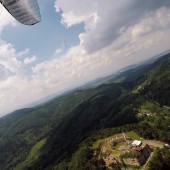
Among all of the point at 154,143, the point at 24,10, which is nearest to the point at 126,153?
the point at 154,143

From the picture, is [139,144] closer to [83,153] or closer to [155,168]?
[155,168]

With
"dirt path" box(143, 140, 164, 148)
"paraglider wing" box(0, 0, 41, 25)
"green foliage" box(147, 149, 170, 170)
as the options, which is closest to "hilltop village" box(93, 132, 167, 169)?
"dirt path" box(143, 140, 164, 148)

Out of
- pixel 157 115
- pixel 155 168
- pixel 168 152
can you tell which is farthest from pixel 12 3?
pixel 157 115

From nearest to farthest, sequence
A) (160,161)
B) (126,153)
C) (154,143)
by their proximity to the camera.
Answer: (160,161) → (126,153) → (154,143)

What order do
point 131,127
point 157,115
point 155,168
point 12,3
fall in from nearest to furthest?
point 12,3, point 155,168, point 131,127, point 157,115

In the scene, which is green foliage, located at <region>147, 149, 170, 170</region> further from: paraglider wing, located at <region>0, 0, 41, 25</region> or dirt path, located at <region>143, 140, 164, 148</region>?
paraglider wing, located at <region>0, 0, 41, 25</region>

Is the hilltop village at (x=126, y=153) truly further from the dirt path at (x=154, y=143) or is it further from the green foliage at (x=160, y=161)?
the green foliage at (x=160, y=161)

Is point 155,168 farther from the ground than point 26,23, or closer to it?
closer to it

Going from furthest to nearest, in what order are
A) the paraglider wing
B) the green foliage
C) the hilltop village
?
the hilltop village
the green foliage
the paraglider wing

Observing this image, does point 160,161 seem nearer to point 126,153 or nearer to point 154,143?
point 126,153
